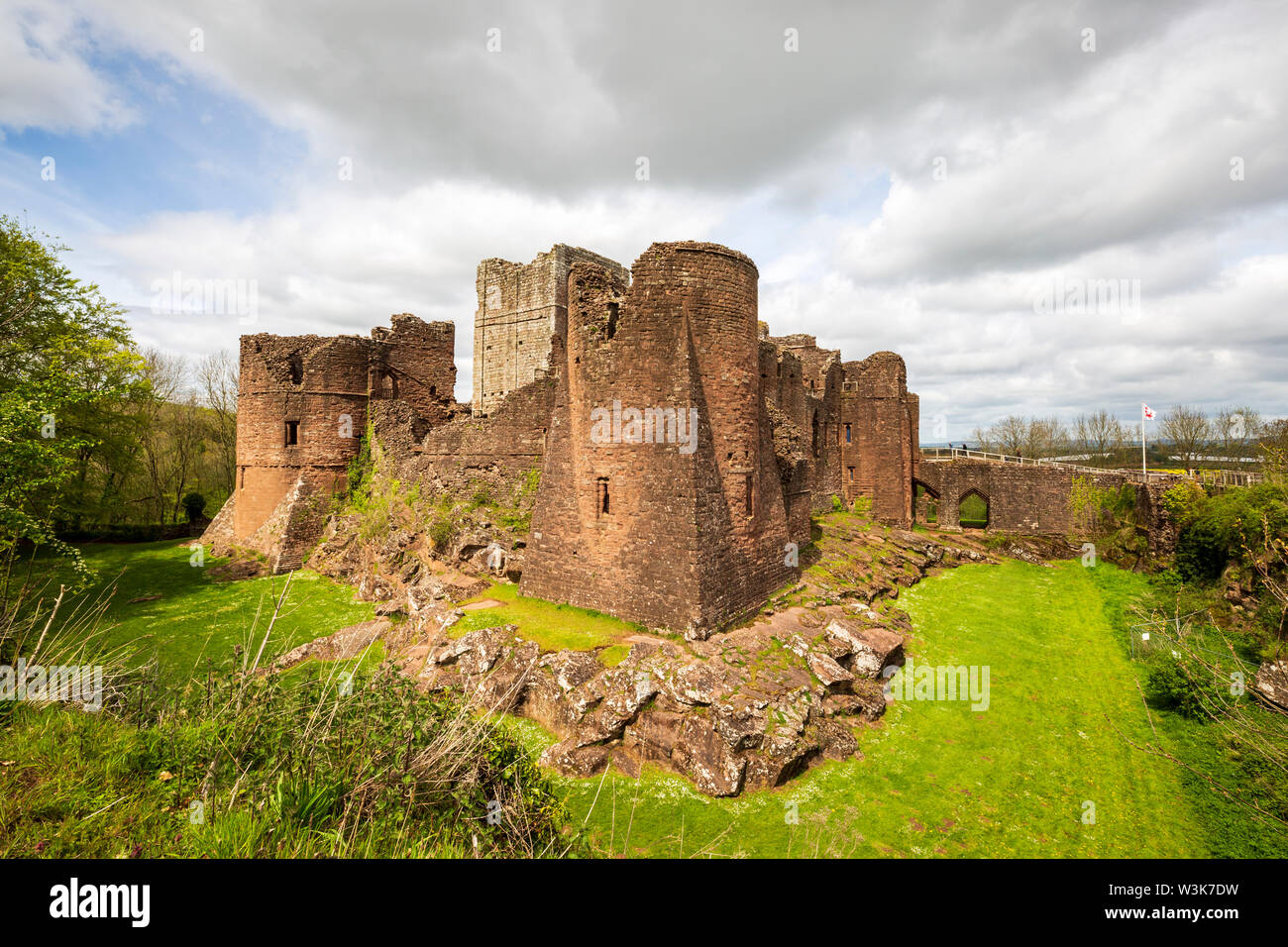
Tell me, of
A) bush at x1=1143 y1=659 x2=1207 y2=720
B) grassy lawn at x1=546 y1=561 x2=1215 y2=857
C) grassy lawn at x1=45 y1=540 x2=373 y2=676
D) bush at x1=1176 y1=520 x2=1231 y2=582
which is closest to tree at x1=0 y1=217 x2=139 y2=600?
grassy lawn at x1=45 y1=540 x2=373 y2=676

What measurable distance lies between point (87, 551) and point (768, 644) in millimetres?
29543

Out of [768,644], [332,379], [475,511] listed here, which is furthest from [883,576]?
[332,379]

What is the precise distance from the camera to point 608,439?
12.7 m

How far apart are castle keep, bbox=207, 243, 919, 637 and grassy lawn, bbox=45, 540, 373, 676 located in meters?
1.97

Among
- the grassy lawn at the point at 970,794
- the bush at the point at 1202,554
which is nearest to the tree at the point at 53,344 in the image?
the grassy lawn at the point at 970,794

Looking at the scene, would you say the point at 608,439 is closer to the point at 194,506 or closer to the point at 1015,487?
the point at 1015,487

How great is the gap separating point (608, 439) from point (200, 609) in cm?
1309

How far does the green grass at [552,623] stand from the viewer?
11.5 meters

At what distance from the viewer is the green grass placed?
37.7 feet

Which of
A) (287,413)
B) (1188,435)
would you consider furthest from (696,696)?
(1188,435)

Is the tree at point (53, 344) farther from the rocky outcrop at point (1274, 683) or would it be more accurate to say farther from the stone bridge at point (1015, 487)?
the stone bridge at point (1015, 487)

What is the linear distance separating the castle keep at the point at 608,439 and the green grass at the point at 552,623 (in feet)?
1.06
